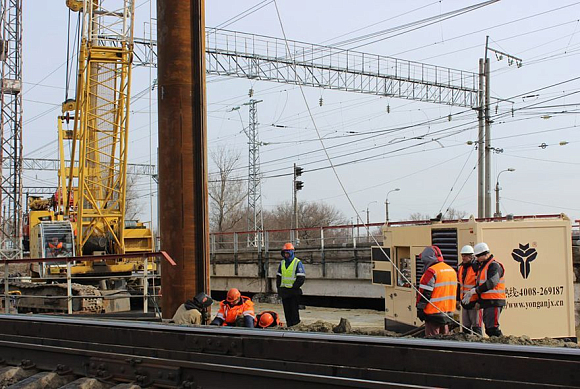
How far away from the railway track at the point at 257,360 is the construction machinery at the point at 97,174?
14428 mm

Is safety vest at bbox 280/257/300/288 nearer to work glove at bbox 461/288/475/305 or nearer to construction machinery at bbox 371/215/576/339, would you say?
construction machinery at bbox 371/215/576/339

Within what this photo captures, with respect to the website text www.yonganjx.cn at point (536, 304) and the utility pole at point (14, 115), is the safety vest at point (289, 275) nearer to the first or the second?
the website text www.yonganjx.cn at point (536, 304)

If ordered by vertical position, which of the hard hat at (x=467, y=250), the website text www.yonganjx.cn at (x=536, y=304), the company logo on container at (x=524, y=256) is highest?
the hard hat at (x=467, y=250)

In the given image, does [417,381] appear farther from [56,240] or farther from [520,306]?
[56,240]

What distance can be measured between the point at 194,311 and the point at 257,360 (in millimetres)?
3411

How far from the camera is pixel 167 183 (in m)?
8.88

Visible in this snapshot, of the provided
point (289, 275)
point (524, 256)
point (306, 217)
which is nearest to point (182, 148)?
point (289, 275)

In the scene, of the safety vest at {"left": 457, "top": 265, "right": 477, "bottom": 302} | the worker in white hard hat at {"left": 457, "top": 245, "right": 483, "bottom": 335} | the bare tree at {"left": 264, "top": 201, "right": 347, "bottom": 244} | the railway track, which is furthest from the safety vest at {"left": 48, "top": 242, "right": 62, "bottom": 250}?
the bare tree at {"left": 264, "top": 201, "right": 347, "bottom": 244}

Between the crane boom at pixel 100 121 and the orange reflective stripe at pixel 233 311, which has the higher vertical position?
the crane boom at pixel 100 121

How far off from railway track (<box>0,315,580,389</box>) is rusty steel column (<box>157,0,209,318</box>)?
2.28 m

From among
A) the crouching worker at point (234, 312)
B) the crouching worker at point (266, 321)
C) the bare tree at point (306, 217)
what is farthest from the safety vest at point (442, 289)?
the bare tree at point (306, 217)

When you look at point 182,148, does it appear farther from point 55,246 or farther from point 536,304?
point 55,246

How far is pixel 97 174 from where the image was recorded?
2214 centimetres

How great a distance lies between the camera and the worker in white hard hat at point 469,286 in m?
8.95
